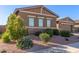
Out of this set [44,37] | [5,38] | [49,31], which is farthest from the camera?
[49,31]

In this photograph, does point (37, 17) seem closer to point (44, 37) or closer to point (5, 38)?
point (44, 37)

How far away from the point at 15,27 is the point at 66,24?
1.16 m

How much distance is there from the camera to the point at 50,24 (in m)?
4.30

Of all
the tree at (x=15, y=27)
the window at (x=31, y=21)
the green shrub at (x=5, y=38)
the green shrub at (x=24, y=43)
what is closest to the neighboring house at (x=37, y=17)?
the window at (x=31, y=21)

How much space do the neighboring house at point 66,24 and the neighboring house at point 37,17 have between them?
13cm

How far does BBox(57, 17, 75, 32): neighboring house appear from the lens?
13.9 feet

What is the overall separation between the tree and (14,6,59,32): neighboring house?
12 centimetres

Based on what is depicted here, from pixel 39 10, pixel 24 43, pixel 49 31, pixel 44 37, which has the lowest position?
pixel 24 43

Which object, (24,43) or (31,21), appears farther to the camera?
(31,21)

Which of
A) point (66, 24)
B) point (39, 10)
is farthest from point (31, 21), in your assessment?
point (66, 24)

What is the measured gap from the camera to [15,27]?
4.12 metres

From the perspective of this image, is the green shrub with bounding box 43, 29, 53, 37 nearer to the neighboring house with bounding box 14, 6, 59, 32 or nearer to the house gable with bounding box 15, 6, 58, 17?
the neighboring house with bounding box 14, 6, 59, 32

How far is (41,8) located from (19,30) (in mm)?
692
